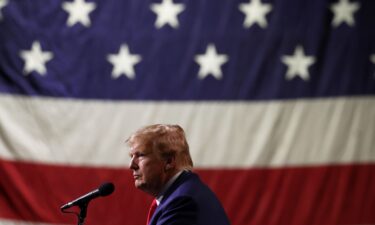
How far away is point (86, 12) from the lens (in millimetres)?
2992

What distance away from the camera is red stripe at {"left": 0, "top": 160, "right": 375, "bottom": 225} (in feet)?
8.86

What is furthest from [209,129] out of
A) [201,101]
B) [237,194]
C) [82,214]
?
[82,214]

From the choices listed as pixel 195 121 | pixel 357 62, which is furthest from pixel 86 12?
pixel 357 62

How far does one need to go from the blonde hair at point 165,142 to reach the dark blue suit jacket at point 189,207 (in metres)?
0.09

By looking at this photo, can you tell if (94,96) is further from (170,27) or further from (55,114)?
(170,27)

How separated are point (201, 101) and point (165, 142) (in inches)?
42.6

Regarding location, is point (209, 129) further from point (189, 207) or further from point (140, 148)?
point (189, 207)

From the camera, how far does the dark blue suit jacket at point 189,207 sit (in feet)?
5.13

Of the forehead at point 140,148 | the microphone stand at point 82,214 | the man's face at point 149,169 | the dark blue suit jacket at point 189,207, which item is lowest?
the dark blue suit jacket at point 189,207

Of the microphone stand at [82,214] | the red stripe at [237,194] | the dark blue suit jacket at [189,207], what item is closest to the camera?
the dark blue suit jacket at [189,207]

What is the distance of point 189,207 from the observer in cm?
158

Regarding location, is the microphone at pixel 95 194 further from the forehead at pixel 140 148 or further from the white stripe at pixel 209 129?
the white stripe at pixel 209 129

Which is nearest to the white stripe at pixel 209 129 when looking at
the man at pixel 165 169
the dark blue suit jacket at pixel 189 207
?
the man at pixel 165 169

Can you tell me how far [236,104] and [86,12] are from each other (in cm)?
88
